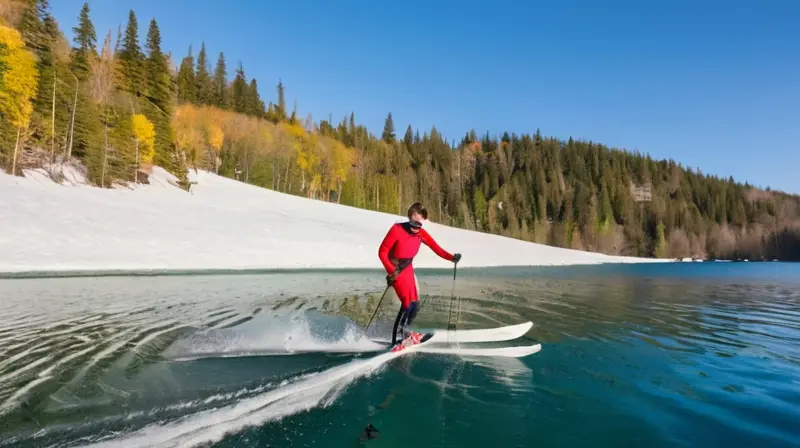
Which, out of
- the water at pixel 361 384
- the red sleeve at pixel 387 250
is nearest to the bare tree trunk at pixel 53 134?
the water at pixel 361 384

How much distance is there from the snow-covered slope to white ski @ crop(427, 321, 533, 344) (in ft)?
74.9

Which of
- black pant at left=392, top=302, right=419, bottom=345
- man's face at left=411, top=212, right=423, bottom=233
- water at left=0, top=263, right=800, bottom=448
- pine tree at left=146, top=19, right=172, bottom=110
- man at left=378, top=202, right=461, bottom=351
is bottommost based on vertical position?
water at left=0, top=263, right=800, bottom=448

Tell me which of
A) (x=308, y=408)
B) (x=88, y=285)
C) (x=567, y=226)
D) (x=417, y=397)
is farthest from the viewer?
(x=567, y=226)

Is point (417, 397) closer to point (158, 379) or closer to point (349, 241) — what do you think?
point (158, 379)

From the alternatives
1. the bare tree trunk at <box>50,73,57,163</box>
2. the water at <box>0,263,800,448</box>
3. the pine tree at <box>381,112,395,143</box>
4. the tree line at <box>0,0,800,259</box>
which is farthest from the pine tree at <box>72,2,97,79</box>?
the pine tree at <box>381,112,395,143</box>

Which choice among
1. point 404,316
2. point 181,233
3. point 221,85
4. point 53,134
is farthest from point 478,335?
point 221,85

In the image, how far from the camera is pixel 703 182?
508 feet

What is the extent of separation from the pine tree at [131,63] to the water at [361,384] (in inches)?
2187

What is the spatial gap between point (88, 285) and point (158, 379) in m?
14.2

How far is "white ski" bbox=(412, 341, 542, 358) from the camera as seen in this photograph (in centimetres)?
657

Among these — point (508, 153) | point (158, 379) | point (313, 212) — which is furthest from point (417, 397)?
point (508, 153)

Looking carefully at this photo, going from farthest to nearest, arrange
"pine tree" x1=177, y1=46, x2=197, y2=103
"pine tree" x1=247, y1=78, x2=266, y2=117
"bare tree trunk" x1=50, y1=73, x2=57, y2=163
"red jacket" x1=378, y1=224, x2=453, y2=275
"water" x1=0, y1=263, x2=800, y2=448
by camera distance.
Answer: "pine tree" x1=247, y1=78, x2=266, y2=117 < "pine tree" x1=177, y1=46, x2=197, y2=103 < "bare tree trunk" x1=50, y1=73, x2=57, y2=163 < "red jacket" x1=378, y1=224, x2=453, y2=275 < "water" x1=0, y1=263, x2=800, y2=448

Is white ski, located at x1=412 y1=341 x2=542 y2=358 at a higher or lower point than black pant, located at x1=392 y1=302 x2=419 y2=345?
lower

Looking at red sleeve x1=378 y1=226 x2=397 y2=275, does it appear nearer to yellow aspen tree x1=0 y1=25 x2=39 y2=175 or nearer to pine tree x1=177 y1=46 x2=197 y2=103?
yellow aspen tree x1=0 y1=25 x2=39 y2=175
